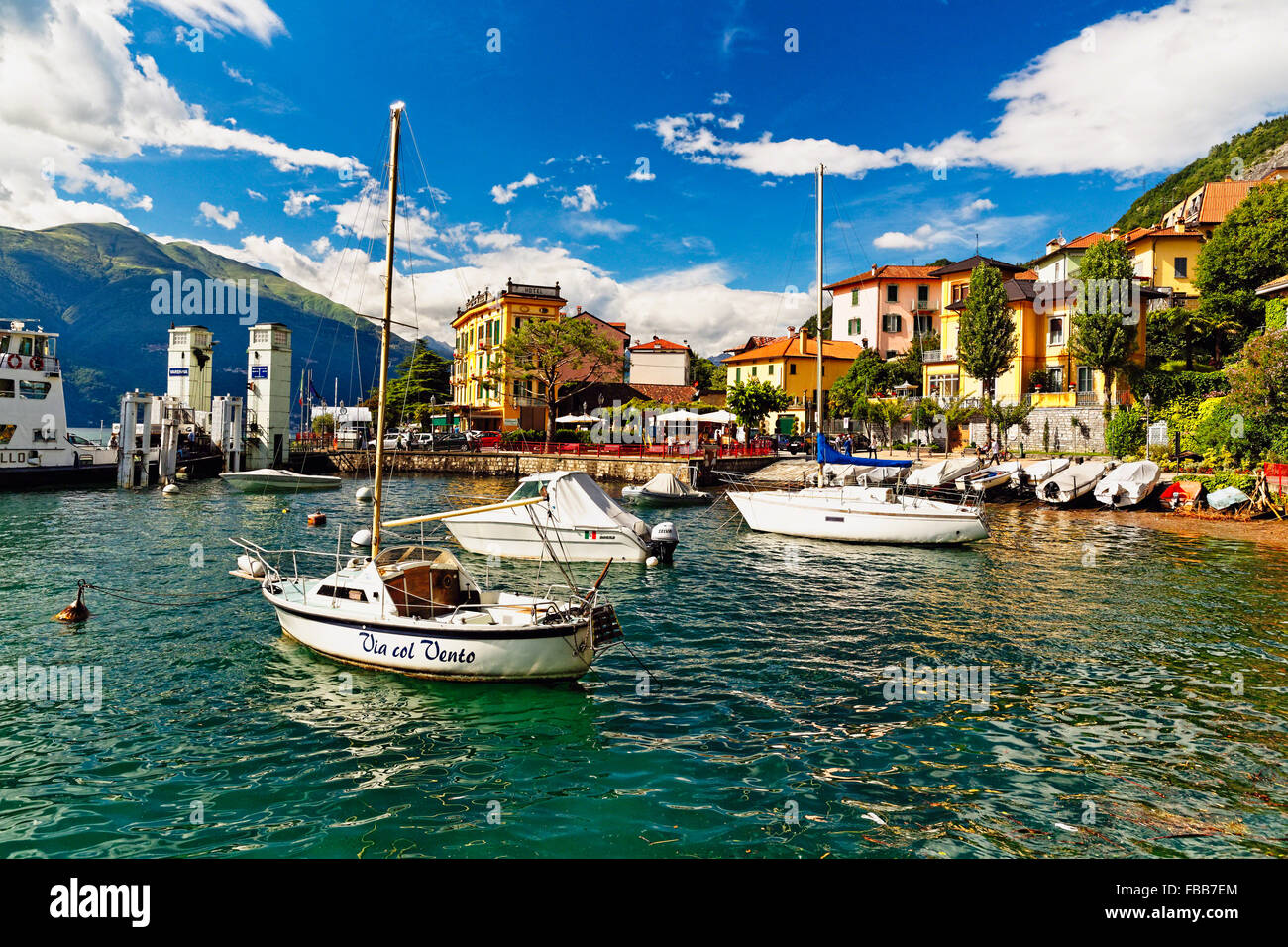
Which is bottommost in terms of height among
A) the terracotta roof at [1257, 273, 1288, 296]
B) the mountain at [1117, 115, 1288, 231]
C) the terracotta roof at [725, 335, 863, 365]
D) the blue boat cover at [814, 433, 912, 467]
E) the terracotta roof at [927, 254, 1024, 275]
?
the blue boat cover at [814, 433, 912, 467]

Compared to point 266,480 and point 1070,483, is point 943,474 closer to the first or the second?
point 1070,483

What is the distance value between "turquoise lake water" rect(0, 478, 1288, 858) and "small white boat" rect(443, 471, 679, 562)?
417 centimetres

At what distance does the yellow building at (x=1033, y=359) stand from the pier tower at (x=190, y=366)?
63.5m

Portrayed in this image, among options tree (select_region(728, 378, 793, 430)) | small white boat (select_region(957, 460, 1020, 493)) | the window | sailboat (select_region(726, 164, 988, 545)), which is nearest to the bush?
small white boat (select_region(957, 460, 1020, 493))

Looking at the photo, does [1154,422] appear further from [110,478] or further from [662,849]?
[110,478]

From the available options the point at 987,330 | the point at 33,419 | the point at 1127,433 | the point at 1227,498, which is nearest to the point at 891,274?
the point at 987,330

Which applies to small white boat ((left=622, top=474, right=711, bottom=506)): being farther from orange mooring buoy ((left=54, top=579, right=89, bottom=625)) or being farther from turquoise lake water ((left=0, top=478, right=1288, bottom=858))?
orange mooring buoy ((left=54, top=579, right=89, bottom=625))

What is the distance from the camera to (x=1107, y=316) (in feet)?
163

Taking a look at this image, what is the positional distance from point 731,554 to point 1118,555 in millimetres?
14151

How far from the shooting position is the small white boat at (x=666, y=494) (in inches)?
1578

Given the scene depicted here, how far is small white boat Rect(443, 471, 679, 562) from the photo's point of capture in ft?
79.6

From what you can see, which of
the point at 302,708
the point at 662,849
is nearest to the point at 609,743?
the point at 662,849

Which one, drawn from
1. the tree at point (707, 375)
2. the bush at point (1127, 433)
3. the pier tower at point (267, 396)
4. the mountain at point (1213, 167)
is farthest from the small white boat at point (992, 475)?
the mountain at point (1213, 167)
